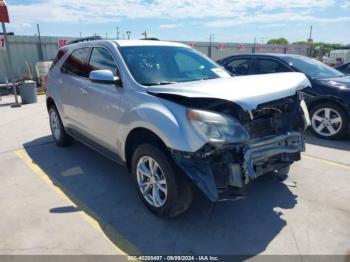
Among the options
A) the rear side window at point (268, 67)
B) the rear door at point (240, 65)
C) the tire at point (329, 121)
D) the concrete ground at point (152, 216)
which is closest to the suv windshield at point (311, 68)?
the rear side window at point (268, 67)

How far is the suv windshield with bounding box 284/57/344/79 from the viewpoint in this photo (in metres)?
6.50

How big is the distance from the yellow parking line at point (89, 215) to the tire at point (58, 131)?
745 mm

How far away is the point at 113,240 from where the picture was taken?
9.65ft

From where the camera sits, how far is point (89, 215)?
3391 mm

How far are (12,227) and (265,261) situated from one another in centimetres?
256

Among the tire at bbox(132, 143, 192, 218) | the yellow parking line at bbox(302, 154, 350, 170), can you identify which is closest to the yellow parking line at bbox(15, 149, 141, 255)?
the tire at bbox(132, 143, 192, 218)

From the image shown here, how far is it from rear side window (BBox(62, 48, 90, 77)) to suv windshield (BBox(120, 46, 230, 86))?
0.99 m

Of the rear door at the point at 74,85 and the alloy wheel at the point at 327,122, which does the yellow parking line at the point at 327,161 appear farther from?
the rear door at the point at 74,85

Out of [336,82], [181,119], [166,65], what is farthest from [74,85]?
[336,82]

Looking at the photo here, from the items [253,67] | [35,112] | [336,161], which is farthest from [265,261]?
[35,112]

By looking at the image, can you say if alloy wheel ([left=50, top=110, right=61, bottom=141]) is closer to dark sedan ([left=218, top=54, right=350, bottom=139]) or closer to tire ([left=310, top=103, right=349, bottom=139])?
dark sedan ([left=218, top=54, right=350, bottom=139])

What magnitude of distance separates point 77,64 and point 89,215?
2.49m

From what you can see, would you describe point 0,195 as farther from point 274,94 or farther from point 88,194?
point 274,94

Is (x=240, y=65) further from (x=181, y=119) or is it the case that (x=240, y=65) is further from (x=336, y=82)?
(x=181, y=119)
